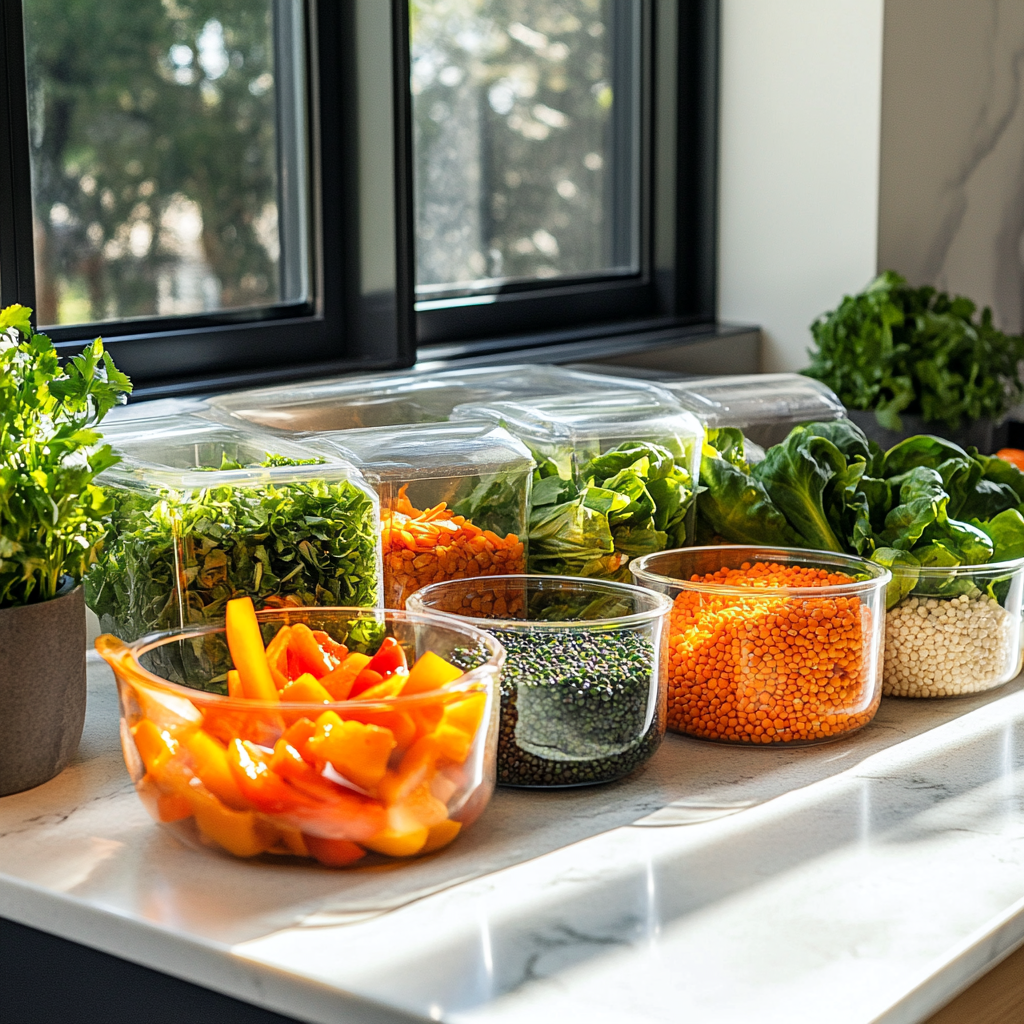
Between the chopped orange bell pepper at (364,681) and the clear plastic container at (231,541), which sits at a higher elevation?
the clear plastic container at (231,541)

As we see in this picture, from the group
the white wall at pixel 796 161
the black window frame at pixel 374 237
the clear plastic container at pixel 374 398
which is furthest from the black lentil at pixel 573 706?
the white wall at pixel 796 161

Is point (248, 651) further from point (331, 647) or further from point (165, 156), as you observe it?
point (165, 156)

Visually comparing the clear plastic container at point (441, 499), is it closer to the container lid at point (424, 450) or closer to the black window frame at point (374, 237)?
the container lid at point (424, 450)

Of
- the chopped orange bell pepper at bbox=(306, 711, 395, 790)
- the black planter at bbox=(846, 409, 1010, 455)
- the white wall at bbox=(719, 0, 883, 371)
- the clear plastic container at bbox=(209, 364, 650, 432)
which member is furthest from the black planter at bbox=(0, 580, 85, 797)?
the white wall at bbox=(719, 0, 883, 371)

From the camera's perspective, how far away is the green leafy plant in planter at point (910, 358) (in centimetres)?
176

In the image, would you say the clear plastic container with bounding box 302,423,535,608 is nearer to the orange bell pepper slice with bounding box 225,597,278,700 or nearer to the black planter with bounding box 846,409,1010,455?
the orange bell pepper slice with bounding box 225,597,278,700

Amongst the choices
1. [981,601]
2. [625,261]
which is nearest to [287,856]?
[981,601]

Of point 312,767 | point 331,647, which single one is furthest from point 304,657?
point 312,767

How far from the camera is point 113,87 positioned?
1.72 metres

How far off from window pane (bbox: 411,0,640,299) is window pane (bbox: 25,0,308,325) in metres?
0.24

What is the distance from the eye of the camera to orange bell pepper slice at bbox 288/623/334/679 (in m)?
0.87

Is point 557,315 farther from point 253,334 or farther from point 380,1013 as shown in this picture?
point 380,1013

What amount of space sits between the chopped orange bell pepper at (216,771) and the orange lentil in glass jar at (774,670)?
1.18 feet

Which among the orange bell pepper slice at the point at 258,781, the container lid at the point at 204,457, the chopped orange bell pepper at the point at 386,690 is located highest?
the container lid at the point at 204,457
